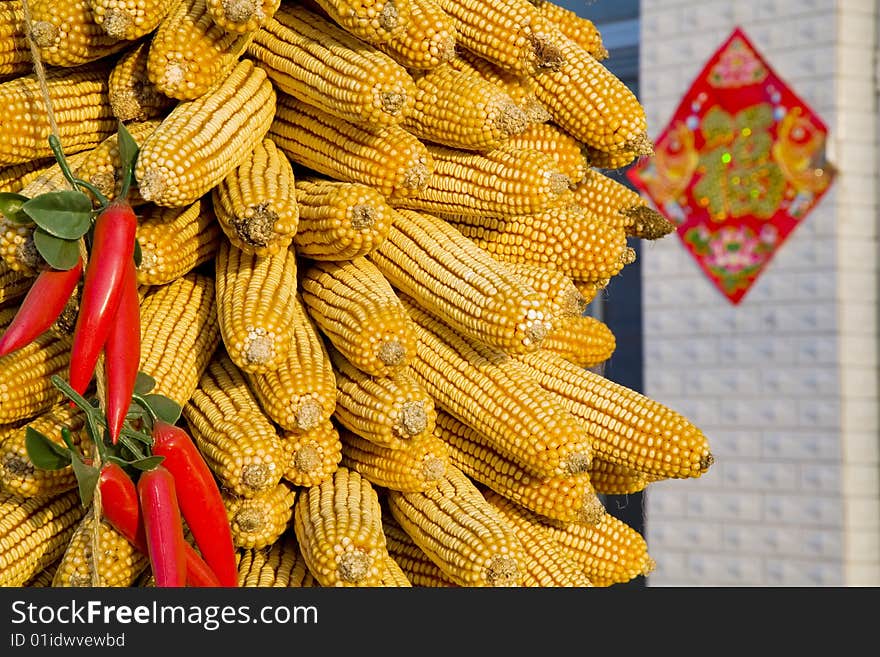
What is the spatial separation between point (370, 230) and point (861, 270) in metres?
2.69

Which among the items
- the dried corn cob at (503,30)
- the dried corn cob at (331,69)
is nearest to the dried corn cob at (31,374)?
the dried corn cob at (331,69)

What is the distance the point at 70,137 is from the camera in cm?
133

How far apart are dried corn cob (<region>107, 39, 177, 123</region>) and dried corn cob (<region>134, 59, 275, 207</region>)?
34 millimetres

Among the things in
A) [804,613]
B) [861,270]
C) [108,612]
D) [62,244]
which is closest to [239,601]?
[108,612]

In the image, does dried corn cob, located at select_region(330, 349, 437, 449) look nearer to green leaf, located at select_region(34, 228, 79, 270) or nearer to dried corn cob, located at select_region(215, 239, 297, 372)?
dried corn cob, located at select_region(215, 239, 297, 372)

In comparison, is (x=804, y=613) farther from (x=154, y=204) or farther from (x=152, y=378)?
(x=154, y=204)

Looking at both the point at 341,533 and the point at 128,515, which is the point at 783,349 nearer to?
the point at 341,533

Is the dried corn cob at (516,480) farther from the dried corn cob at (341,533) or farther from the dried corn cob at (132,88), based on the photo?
the dried corn cob at (132,88)

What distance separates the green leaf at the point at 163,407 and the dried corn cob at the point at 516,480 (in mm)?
389

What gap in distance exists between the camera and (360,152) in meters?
1.36

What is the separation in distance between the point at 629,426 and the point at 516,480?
170 mm

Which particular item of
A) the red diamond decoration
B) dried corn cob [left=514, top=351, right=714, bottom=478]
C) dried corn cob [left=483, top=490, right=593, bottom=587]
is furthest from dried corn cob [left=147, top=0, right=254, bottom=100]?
the red diamond decoration

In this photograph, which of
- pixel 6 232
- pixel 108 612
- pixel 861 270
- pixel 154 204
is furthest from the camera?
pixel 861 270

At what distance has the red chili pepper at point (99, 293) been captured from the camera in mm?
1128
